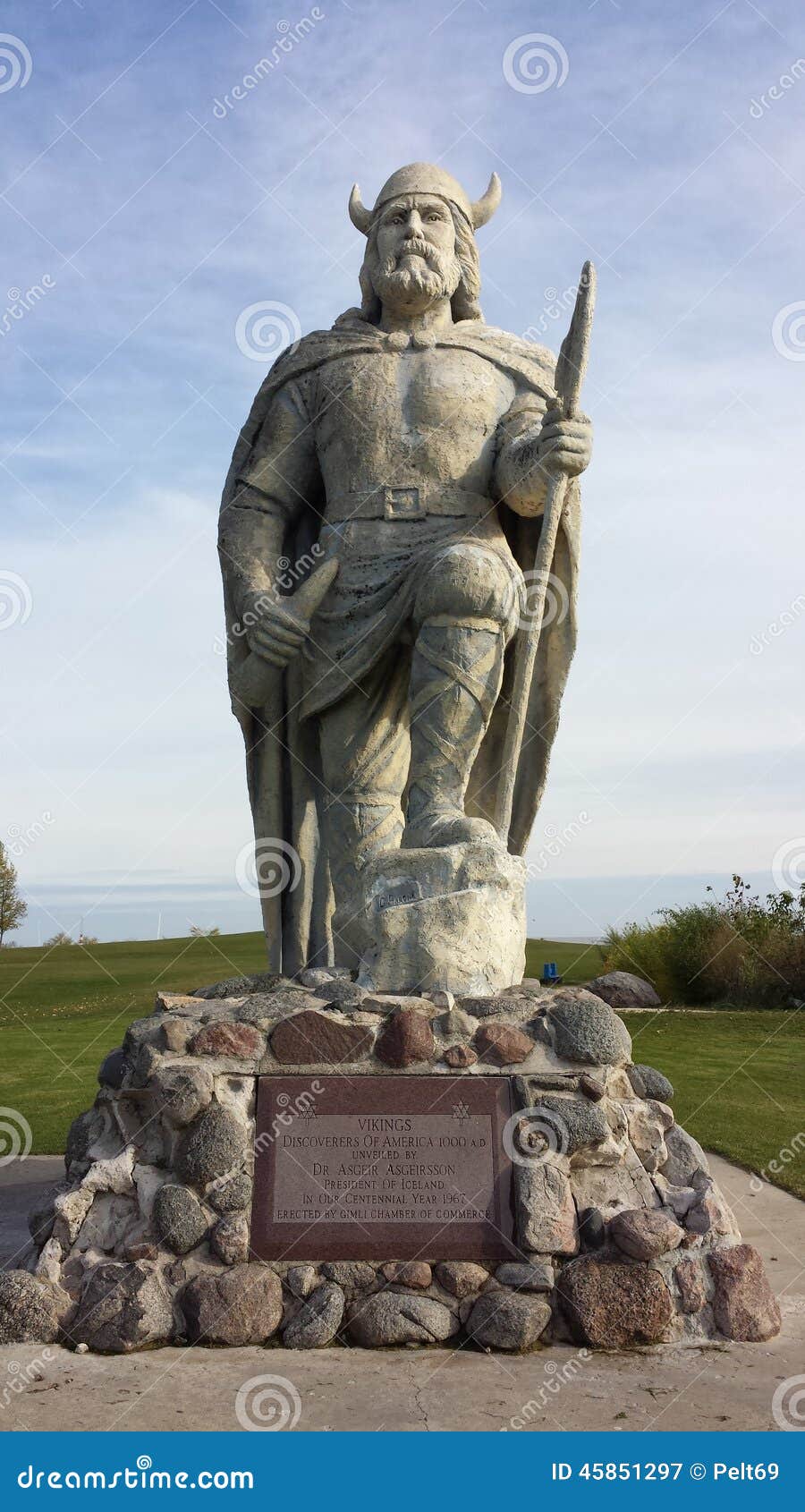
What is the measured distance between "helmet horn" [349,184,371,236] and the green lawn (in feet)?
17.6

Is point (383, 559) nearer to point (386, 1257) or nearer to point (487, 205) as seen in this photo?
point (487, 205)

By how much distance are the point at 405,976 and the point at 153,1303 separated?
56.8 inches

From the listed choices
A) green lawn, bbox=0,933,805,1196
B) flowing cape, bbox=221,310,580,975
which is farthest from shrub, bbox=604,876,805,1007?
flowing cape, bbox=221,310,580,975

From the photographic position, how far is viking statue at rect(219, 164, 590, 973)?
231 inches

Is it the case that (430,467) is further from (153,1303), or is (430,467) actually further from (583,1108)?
(153,1303)

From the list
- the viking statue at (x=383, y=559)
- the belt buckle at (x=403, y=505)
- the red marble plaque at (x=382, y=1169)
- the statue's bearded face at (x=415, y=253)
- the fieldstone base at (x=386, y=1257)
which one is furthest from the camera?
the statue's bearded face at (x=415, y=253)

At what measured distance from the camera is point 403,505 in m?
6.04

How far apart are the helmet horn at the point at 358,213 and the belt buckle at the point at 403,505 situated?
4.98ft

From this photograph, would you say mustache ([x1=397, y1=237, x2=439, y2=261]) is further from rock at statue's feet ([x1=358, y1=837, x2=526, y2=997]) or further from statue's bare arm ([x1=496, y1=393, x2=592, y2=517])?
rock at statue's feet ([x1=358, y1=837, x2=526, y2=997])

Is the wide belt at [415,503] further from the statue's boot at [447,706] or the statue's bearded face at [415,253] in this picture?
the statue's bearded face at [415,253]

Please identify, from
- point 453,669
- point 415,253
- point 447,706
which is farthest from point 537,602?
point 415,253

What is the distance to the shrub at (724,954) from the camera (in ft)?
57.7

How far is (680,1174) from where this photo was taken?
455cm

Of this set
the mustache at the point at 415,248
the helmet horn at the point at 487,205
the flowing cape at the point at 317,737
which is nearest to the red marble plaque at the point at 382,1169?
the flowing cape at the point at 317,737
